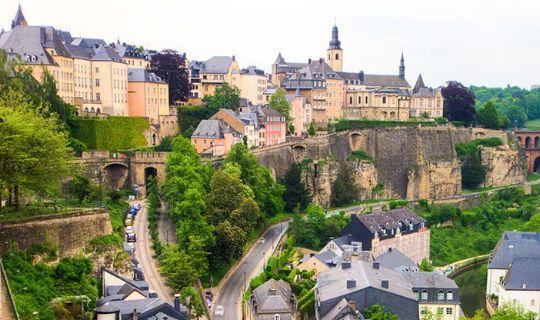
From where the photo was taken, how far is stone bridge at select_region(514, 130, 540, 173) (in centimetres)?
11075

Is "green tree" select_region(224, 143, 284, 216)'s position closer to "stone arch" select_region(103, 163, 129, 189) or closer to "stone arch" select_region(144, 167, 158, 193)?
"stone arch" select_region(144, 167, 158, 193)

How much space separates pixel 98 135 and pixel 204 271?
22002 mm

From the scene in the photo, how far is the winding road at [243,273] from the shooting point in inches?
1818

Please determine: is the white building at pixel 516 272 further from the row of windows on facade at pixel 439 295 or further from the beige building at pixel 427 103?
the beige building at pixel 427 103

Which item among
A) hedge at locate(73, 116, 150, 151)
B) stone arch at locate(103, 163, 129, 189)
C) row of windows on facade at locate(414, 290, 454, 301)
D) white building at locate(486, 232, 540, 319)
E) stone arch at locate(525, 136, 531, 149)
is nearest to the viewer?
row of windows on facade at locate(414, 290, 454, 301)

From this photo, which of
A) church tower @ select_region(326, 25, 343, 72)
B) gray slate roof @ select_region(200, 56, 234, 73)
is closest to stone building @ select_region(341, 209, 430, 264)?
gray slate roof @ select_region(200, 56, 234, 73)

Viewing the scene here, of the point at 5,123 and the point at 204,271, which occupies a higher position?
the point at 5,123

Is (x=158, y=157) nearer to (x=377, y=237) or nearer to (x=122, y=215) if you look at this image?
(x=122, y=215)

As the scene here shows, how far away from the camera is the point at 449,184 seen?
95438 mm

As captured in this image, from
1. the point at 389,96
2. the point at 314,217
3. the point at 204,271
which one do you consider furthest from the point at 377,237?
the point at 389,96

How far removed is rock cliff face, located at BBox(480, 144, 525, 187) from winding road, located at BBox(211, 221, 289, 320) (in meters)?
44.9

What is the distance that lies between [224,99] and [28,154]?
4057cm

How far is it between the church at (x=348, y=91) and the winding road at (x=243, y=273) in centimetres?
3422

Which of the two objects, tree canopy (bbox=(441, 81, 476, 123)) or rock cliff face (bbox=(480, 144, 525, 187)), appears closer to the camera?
rock cliff face (bbox=(480, 144, 525, 187))
